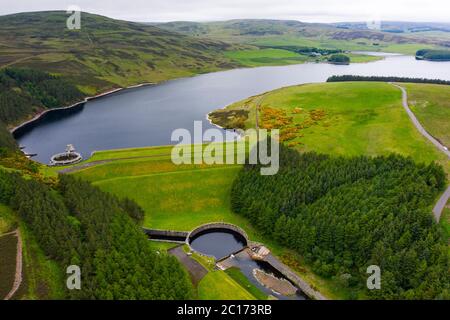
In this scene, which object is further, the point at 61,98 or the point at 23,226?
the point at 61,98

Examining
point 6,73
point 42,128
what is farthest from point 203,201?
point 6,73

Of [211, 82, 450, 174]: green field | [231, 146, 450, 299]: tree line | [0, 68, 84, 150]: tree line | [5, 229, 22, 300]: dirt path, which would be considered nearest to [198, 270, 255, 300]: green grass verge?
[231, 146, 450, 299]: tree line

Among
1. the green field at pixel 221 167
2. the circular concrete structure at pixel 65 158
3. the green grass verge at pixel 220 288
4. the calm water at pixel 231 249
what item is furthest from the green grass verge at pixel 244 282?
the circular concrete structure at pixel 65 158

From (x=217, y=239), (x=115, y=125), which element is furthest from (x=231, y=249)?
(x=115, y=125)

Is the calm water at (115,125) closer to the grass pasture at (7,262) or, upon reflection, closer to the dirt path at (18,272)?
the grass pasture at (7,262)

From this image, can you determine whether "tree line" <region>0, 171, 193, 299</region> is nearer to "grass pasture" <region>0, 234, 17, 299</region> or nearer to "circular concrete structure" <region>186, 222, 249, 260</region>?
"grass pasture" <region>0, 234, 17, 299</region>

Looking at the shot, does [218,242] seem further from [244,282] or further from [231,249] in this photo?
[244,282]
